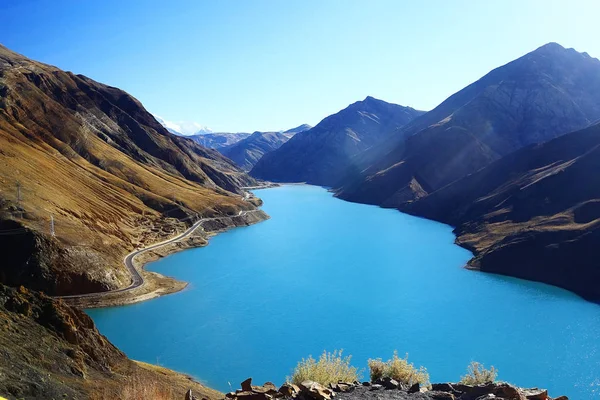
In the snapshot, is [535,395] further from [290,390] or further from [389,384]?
[290,390]

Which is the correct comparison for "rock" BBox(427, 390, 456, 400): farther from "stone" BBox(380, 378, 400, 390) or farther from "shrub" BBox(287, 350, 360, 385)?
"shrub" BBox(287, 350, 360, 385)

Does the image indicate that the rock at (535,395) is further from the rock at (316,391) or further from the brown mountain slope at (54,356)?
the brown mountain slope at (54,356)

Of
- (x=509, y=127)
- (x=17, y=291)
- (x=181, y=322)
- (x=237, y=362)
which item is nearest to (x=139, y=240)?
(x=181, y=322)

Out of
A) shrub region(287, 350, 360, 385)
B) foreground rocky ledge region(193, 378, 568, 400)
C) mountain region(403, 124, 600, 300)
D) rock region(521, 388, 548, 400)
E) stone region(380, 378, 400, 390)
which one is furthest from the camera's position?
mountain region(403, 124, 600, 300)

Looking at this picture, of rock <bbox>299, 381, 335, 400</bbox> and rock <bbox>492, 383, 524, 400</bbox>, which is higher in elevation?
rock <bbox>492, 383, 524, 400</bbox>


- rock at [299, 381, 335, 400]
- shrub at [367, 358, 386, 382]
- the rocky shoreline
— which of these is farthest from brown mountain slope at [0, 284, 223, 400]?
the rocky shoreline

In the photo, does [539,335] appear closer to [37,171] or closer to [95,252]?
[95,252]

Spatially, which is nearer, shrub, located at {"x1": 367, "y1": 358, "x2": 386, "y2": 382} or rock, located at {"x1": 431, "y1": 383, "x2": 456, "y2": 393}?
rock, located at {"x1": 431, "y1": 383, "x2": 456, "y2": 393}
